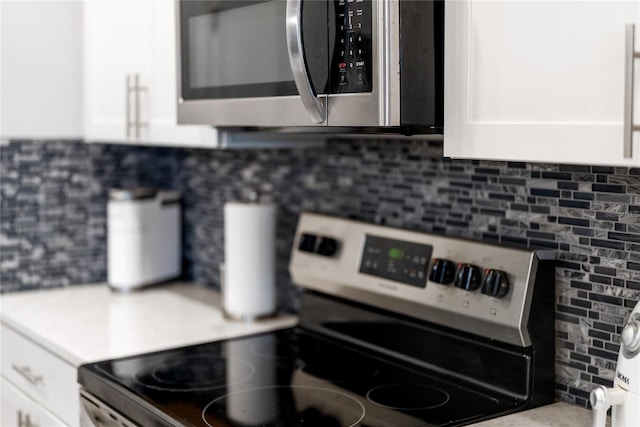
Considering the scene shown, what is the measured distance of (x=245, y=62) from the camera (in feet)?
5.26

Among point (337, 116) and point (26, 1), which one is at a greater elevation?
point (26, 1)

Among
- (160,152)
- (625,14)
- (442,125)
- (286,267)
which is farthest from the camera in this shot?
(160,152)

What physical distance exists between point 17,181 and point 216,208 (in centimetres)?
60

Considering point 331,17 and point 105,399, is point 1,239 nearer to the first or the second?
point 105,399

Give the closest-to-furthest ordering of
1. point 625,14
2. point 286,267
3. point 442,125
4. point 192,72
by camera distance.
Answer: point 625,14, point 442,125, point 192,72, point 286,267

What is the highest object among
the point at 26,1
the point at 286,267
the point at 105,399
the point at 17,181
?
the point at 26,1

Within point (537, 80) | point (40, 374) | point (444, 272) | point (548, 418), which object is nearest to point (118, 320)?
point (40, 374)

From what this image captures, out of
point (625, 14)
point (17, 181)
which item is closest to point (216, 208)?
point (17, 181)

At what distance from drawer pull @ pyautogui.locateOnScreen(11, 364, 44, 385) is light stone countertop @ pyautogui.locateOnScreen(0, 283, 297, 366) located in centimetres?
8

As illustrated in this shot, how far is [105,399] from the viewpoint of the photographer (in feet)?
5.39

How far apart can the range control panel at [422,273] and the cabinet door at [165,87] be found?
35 centimetres

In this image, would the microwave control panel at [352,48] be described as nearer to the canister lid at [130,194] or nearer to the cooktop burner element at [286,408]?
the cooktop burner element at [286,408]

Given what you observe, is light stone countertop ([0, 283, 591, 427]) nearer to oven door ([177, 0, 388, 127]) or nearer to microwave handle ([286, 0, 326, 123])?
oven door ([177, 0, 388, 127])

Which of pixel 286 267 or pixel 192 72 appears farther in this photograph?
pixel 286 267
